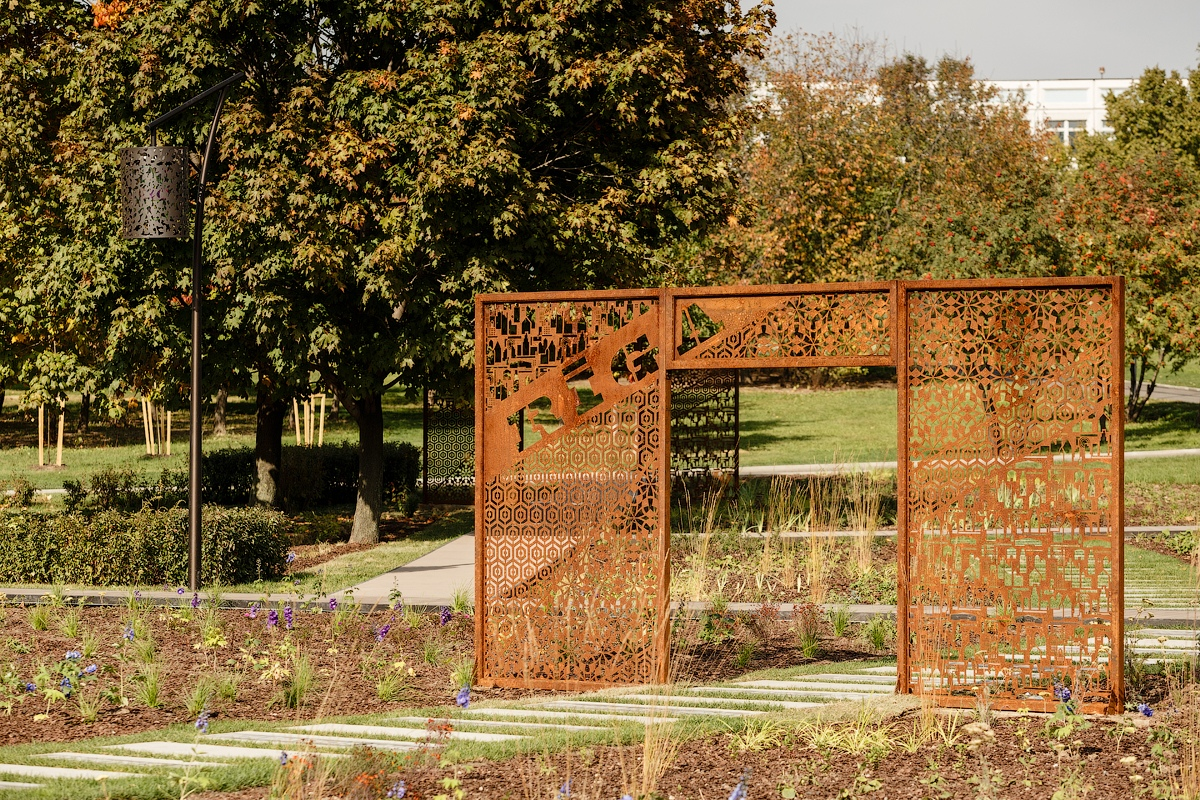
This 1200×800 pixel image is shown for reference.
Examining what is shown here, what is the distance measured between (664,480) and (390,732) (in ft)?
6.26

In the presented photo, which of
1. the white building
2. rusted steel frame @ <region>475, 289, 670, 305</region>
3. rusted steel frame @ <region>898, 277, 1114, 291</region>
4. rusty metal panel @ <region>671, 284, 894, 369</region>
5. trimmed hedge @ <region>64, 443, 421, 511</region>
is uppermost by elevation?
the white building

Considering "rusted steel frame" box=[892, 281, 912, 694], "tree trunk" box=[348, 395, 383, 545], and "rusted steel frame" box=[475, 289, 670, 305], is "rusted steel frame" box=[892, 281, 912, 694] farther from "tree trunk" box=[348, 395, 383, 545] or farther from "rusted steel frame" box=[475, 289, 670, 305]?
"tree trunk" box=[348, 395, 383, 545]

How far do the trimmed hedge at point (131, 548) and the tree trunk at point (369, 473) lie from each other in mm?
3426

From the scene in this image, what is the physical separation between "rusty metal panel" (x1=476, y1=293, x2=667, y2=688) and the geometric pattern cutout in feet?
34.6

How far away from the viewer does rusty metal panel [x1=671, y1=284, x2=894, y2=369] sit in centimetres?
620

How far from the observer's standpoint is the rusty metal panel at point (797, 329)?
6199 mm

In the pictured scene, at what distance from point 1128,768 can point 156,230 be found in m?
7.96

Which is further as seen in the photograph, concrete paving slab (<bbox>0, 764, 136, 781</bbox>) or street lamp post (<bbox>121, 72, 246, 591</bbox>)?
street lamp post (<bbox>121, 72, 246, 591</bbox>)

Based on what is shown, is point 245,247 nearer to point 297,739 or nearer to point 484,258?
point 484,258

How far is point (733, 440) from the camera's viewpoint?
1719 centimetres

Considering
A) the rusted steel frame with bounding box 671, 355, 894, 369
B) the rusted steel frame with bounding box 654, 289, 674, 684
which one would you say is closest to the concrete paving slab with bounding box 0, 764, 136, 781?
the rusted steel frame with bounding box 654, 289, 674, 684

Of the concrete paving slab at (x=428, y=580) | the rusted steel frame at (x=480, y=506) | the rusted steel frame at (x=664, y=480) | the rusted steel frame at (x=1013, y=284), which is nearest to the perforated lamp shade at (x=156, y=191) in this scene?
the concrete paving slab at (x=428, y=580)

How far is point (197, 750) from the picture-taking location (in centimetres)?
516

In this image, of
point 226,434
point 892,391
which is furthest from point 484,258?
point 892,391
